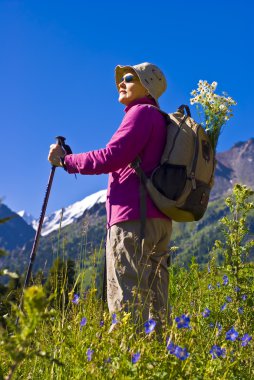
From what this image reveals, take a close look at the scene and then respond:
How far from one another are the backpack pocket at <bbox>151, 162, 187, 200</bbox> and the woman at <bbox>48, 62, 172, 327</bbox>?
13 cm

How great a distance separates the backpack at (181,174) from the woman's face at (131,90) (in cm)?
33

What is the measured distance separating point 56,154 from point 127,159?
2.32 feet

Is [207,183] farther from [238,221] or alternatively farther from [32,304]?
[32,304]

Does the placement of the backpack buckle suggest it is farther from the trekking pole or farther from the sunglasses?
the sunglasses

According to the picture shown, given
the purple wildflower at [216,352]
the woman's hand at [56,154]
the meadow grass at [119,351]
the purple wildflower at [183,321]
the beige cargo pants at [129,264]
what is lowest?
the meadow grass at [119,351]

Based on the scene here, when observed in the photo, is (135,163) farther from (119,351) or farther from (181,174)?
(119,351)

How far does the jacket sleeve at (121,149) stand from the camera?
4.45 m

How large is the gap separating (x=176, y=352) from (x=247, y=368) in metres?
0.98

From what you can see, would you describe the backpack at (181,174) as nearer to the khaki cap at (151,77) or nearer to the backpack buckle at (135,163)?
the backpack buckle at (135,163)

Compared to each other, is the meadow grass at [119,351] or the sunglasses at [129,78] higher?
the sunglasses at [129,78]

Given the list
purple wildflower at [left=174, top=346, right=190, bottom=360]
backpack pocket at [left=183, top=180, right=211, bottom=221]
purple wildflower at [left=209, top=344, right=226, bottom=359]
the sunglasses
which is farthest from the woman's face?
purple wildflower at [left=174, top=346, right=190, bottom=360]

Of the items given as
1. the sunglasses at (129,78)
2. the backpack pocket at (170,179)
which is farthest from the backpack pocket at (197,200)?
the sunglasses at (129,78)

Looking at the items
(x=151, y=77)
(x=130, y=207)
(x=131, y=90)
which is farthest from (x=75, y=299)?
(x=151, y=77)

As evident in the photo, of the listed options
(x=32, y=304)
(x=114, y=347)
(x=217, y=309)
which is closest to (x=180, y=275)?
(x=217, y=309)
